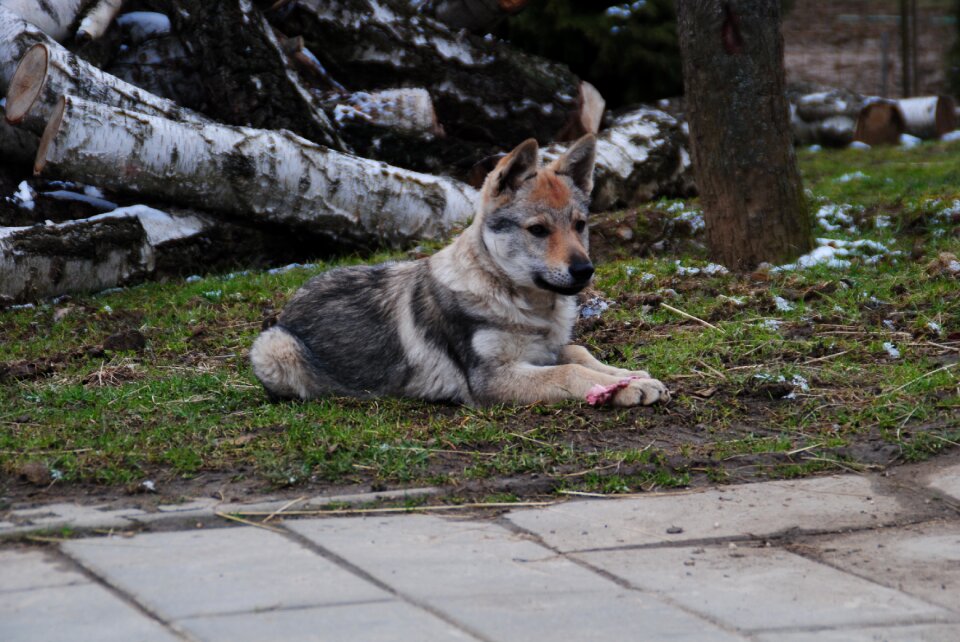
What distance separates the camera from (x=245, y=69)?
1043 centimetres

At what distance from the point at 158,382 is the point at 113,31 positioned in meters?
5.98

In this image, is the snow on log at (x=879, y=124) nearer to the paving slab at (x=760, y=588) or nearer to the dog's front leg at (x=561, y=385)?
the dog's front leg at (x=561, y=385)

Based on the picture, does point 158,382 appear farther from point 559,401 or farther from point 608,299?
point 608,299

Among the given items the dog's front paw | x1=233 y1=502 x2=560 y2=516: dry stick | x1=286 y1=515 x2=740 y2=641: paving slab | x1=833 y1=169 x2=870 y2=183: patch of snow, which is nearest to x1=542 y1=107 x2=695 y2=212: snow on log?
x1=833 y1=169 x2=870 y2=183: patch of snow

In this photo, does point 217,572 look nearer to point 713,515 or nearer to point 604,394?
point 713,515

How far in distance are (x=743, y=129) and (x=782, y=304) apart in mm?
1586

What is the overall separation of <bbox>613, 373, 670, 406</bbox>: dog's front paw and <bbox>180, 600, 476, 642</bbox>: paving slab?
257 centimetres

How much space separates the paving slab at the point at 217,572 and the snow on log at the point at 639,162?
7474mm

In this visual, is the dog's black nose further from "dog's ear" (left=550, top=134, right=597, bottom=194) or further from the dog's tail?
the dog's tail

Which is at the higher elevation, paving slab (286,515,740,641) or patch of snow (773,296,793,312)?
patch of snow (773,296,793,312)

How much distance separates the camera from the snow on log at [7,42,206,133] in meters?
9.20

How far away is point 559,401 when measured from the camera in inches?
223

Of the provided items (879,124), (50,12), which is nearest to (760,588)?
(50,12)

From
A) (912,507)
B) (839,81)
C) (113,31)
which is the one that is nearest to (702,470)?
(912,507)
